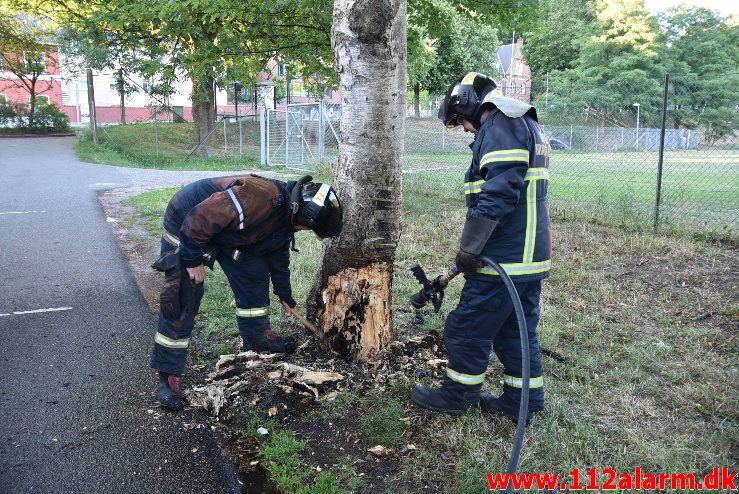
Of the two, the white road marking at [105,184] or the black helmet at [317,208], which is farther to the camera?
the white road marking at [105,184]

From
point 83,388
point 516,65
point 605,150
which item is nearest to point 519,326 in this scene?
point 83,388

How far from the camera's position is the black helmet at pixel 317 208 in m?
3.71

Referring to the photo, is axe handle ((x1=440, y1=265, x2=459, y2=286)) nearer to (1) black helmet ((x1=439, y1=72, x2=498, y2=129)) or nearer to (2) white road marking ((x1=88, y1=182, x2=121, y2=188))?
(1) black helmet ((x1=439, y1=72, x2=498, y2=129))

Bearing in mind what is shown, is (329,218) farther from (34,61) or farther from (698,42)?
(698,42)

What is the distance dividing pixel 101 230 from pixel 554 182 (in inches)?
422

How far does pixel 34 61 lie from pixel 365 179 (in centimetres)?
3213

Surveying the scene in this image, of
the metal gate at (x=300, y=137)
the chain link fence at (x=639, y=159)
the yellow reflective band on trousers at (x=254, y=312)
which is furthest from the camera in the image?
the metal gate at (x=300, y=137)

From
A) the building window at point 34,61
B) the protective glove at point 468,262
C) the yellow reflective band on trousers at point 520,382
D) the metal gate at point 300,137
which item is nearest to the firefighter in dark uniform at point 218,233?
the protective glove at point 468,262

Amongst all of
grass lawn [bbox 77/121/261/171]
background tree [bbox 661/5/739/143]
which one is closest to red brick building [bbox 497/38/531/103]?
background tree [bbox 661/5/739/143]

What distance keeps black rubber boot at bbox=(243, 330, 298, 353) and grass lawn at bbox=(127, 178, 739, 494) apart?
0.33 meters

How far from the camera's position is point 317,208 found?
370cm

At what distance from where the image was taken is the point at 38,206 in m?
11.3

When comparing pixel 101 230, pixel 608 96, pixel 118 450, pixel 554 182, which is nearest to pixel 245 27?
pixel 101 230

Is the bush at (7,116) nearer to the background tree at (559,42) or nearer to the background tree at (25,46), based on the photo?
the background tree at (25,46)
